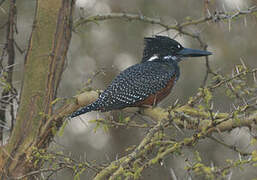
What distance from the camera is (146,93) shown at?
16.4ft

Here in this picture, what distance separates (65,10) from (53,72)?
22.6 inches

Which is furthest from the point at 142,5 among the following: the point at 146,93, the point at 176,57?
the point at 146,93

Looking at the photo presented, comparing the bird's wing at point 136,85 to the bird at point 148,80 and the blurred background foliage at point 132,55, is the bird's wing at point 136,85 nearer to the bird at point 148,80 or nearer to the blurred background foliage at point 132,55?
the bird at point 148,80

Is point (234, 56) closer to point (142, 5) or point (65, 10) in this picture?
point (142, 5)

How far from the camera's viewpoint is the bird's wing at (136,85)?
4812 mm

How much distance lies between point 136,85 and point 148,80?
13 centimetres

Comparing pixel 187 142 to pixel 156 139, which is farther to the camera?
pixel 156 139

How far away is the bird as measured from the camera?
4.79 metres

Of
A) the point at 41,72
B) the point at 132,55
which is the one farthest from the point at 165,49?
the point at 132,55

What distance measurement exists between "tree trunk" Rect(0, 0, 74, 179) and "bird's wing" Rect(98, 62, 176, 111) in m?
0.50

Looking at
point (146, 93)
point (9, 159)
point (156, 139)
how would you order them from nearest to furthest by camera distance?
point (156, 139)
point (9, 159)
point (146, 93)

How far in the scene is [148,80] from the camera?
16.8ft

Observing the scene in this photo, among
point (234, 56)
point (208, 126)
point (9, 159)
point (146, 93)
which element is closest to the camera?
point (208, 126)

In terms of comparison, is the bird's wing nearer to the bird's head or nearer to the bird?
the bird
